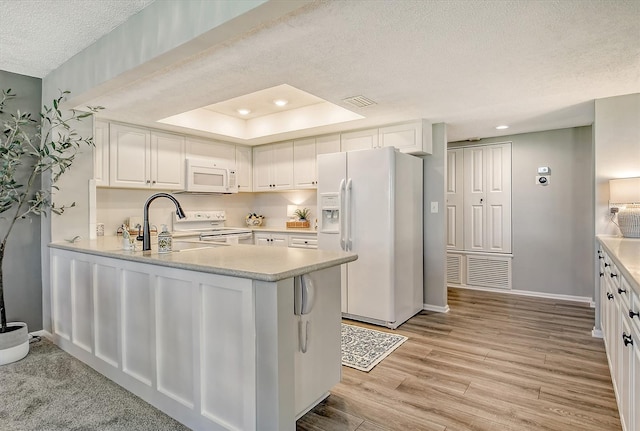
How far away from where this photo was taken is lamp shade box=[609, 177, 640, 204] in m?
2.82

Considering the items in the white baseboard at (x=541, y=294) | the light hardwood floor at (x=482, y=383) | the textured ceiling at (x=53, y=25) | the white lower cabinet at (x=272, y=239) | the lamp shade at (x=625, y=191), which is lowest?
the light hardwood floor at (x=482, y=383)

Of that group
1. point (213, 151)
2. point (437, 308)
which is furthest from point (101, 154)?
point (437, 308)

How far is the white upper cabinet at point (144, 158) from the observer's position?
390 centimetres

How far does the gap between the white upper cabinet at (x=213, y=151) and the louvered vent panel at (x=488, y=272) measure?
3773 millimetres

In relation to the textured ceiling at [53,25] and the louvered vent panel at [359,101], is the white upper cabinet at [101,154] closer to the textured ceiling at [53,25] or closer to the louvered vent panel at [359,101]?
the textured ceiling at [53,25]

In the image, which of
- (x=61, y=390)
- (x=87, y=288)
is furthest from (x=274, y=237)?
(x=61, y=390)

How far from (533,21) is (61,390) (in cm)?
356

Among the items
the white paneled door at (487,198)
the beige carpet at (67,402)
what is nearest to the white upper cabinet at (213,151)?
the beige carpet at (67,402)

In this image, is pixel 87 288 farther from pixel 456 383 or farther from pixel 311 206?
pixel 311 206

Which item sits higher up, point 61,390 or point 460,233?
point 460,233

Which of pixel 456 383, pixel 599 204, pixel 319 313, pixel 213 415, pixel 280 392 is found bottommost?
pixel 456 383

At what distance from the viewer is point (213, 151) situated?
16.2 feet

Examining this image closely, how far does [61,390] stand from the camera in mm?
2287

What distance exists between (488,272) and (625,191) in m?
2.36
